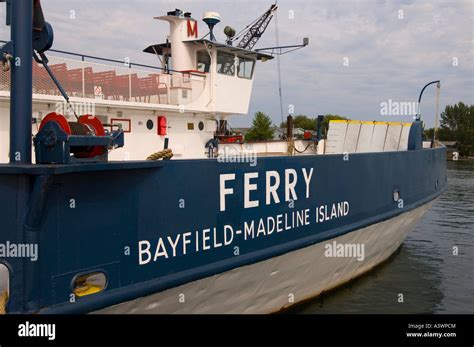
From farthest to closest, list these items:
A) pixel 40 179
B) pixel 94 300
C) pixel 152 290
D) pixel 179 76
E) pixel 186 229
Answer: pixel 179 76 → pixel 186 229 → pixel 152 290 → pixel 94 300 → pixel 40 179

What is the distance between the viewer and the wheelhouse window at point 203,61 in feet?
29.8

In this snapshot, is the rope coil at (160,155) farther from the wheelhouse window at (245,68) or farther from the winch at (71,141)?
the wheelhouse window at (245,68)

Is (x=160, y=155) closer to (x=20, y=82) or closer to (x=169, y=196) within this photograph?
(x=169, y=196)

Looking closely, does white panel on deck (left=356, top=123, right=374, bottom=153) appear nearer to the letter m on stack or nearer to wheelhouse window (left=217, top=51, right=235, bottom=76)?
wheelhouse window (left=217, top=51, right=235, bottom=76)

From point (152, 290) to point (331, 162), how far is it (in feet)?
10.3

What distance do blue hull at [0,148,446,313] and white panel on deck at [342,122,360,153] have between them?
3642 mm

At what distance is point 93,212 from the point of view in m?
3.70

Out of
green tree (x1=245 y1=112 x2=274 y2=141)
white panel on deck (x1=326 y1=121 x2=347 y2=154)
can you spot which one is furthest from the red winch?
green tree (x1=245 y1=112 x2=274 y2=141)

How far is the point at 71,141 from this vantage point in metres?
3.39

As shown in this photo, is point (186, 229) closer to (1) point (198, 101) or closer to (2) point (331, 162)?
(2) point (331, 162)

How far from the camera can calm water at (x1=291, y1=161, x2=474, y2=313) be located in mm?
7146
